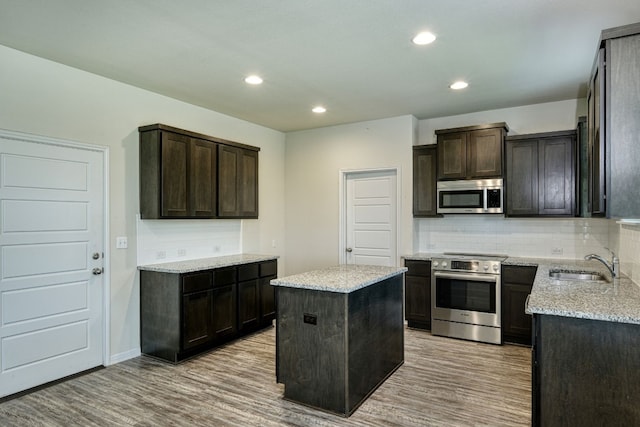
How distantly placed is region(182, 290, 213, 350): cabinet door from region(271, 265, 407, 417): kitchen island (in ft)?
4.13

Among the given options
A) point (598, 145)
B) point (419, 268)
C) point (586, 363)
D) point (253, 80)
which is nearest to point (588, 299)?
point (586, 363)

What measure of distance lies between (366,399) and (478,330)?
2.13 meters

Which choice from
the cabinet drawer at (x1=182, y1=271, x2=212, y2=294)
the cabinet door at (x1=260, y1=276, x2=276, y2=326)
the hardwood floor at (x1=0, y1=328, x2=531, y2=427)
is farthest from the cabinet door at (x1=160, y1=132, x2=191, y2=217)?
the hardwood floor at (x1=0, y1=328, x2=531, y2=427)

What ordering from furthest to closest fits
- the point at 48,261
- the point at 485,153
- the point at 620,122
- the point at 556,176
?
1. the point at 485,153
2. the point at 556,176
3. the point at 48,261
4. the point at 620,122

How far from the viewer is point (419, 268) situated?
5066 mm

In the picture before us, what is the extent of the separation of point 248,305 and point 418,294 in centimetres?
214

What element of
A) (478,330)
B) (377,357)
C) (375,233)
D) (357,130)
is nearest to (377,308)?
(377,357)

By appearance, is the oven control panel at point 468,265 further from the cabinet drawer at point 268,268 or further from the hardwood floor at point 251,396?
the cabinet drawer at point 268,268

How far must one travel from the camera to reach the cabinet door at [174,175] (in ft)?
13.6

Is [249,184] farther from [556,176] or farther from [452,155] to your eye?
[556,176]

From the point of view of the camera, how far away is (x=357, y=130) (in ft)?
19.2

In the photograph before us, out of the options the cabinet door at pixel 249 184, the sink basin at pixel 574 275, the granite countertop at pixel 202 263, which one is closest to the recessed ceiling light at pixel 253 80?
the cabinet door at pixel 249 184

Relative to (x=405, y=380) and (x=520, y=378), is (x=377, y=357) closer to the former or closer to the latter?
(x=405, y=380)

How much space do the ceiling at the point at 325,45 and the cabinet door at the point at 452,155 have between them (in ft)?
1.70
